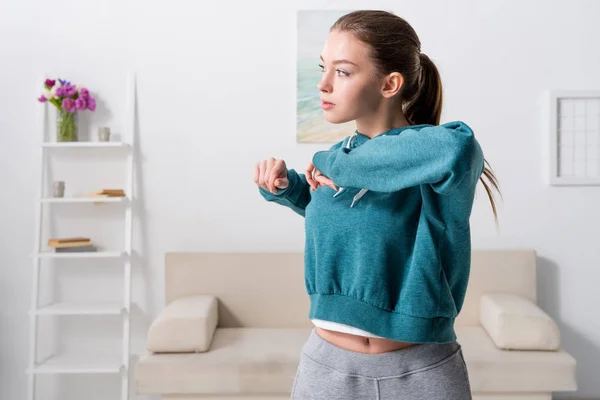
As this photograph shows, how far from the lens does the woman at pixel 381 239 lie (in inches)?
41.8

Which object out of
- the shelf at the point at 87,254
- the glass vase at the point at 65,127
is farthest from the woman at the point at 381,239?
the glass vase at the point at 65,127

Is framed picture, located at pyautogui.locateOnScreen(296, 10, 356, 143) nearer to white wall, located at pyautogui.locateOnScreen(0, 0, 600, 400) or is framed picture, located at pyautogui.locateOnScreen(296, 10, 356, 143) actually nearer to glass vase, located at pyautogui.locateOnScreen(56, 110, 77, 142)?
white wall, located at pyautogui.locateOnScreen(0, 0, 600, 400)

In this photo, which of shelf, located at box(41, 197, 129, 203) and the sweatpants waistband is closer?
the sweatpants waistband

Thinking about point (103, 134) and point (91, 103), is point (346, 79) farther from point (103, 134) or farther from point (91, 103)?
point (91, 103)

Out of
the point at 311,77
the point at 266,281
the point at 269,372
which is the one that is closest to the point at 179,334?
the point at 269,372

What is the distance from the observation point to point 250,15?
370 centimetres

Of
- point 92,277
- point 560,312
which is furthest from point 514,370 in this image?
point 92,277

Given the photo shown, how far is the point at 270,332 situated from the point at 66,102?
5.13 ft

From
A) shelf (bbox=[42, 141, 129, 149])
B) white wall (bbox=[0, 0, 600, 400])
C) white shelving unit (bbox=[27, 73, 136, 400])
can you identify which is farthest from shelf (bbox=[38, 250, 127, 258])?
shelf (bbox=[42, 141, 129, 149])

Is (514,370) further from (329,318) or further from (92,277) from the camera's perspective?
(92,277)

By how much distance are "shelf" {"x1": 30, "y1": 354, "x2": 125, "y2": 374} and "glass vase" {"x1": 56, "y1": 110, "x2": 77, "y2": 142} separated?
3.72 ft

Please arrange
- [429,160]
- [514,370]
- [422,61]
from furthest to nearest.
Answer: [514,370]
[422,61]
[429,160]

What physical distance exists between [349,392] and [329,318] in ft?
0.40

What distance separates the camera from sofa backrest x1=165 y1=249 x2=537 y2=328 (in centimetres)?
348
